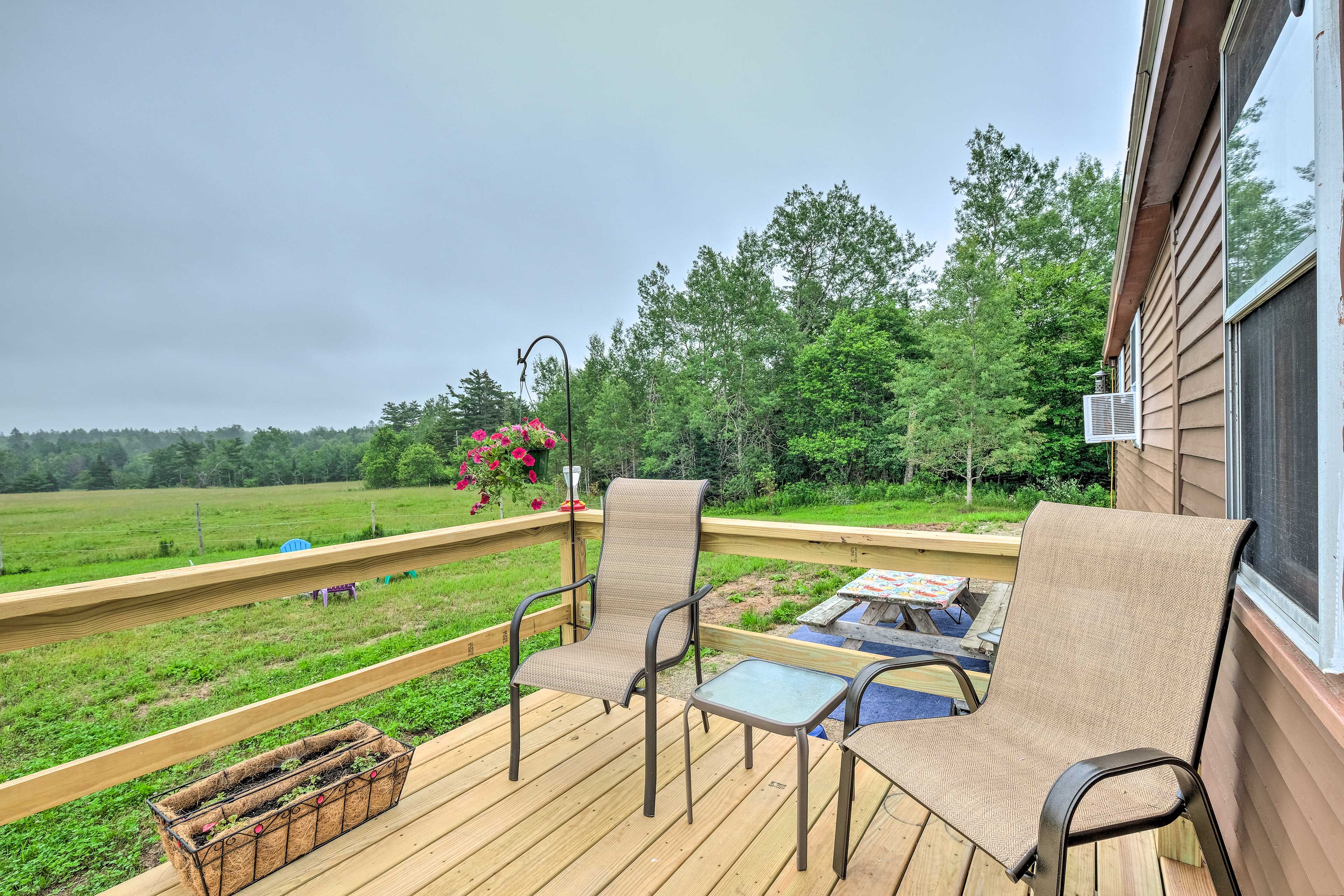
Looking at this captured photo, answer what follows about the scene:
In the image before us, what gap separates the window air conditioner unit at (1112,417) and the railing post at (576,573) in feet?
13.7

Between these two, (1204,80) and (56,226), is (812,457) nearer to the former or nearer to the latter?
(1204,80)

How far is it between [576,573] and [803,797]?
5.46 feet

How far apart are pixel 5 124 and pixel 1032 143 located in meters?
22.7

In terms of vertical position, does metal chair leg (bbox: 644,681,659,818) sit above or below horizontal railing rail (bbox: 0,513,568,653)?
below

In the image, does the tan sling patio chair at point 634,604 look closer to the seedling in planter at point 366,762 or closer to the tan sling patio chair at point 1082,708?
the seedling in planter at point 366,762

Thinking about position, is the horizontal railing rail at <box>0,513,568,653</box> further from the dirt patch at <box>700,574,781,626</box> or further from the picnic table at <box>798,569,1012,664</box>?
the dirt patch at <box>700,574,781,626</box>

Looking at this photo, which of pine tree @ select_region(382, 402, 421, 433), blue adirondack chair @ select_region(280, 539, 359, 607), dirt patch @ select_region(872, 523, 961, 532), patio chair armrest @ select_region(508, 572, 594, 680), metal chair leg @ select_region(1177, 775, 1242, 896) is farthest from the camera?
pine tree @ select_region(382, 402, 421, 433)

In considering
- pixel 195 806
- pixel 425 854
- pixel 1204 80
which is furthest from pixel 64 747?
pixel 1204 80

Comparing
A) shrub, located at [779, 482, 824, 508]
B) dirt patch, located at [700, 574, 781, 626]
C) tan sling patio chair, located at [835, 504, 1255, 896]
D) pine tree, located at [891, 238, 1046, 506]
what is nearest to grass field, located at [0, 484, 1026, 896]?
dirt patch, located at [700, 574, 781, 626]

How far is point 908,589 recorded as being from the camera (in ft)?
13.4

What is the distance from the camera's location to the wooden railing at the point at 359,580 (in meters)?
1.45

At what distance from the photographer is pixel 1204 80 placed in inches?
67.5

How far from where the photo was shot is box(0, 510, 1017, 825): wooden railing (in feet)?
4.77

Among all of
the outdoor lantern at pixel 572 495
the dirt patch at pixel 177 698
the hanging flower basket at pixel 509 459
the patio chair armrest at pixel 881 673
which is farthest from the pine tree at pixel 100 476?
the patio chair armrest at pixel 881 673
